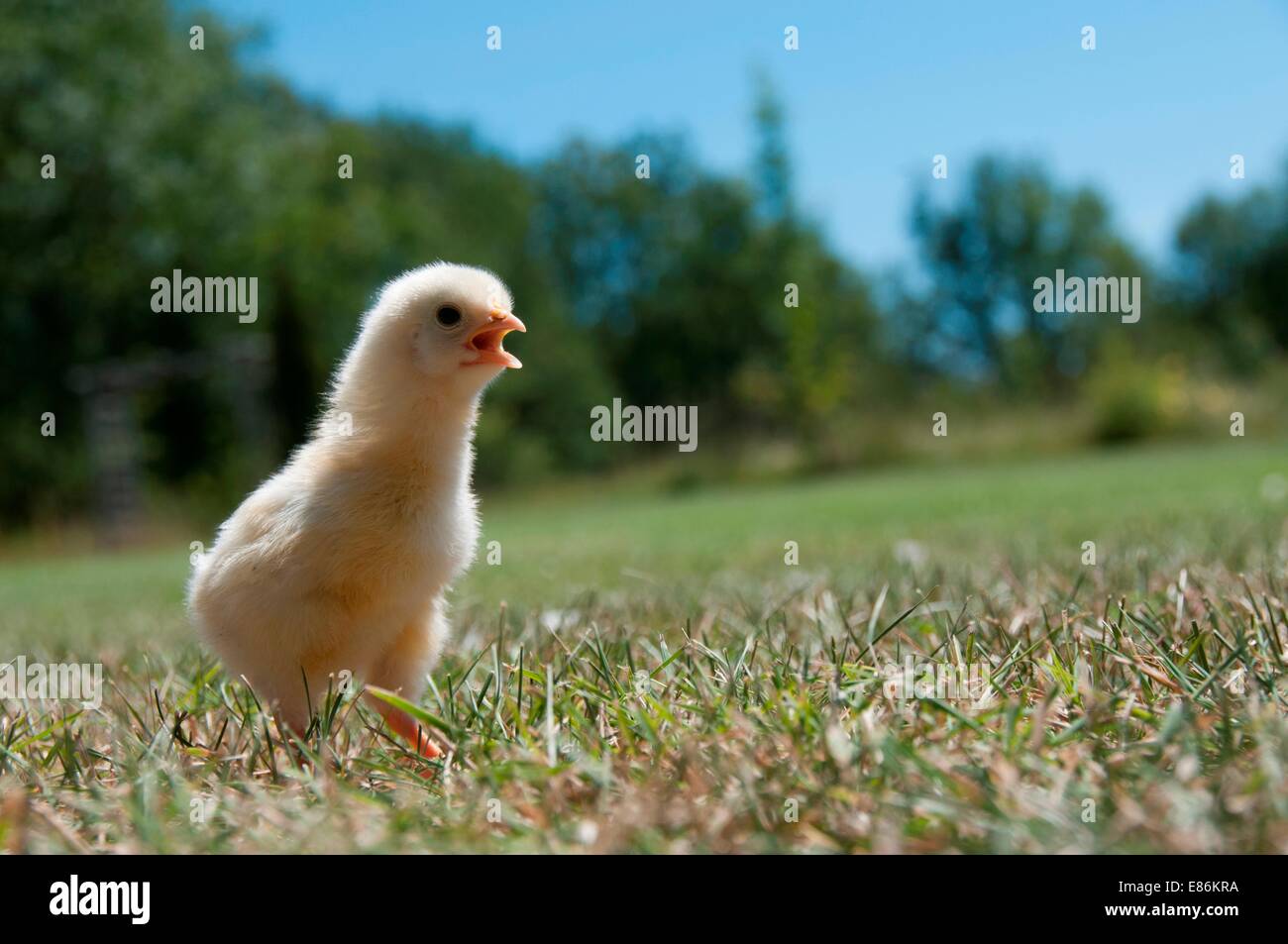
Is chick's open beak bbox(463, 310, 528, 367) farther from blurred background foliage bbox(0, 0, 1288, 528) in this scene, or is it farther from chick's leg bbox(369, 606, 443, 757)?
blurred background foliage bbox(0, 0, 1288, 528)

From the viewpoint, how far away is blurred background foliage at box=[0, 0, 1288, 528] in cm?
2159

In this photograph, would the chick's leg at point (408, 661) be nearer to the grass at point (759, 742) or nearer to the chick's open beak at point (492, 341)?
the grass at point (759, 742)

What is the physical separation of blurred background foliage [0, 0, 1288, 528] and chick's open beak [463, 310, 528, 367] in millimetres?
18895

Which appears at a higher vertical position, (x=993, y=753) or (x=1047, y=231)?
(x=1047, y=231)

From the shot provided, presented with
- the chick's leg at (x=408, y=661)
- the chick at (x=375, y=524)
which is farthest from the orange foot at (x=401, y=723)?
the chick's leg at (x=408, y=661)

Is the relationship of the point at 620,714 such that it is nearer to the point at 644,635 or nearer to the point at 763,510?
the point at 644,635

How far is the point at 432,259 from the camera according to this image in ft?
96.3

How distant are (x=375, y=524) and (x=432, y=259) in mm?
28455

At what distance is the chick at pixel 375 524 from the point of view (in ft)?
6.42

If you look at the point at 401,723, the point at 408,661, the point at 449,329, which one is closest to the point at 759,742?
the point at 401,723

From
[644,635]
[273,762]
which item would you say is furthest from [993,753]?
[644,635]

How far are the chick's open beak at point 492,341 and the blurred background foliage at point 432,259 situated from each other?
18.9 metres

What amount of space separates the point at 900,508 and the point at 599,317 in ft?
126
